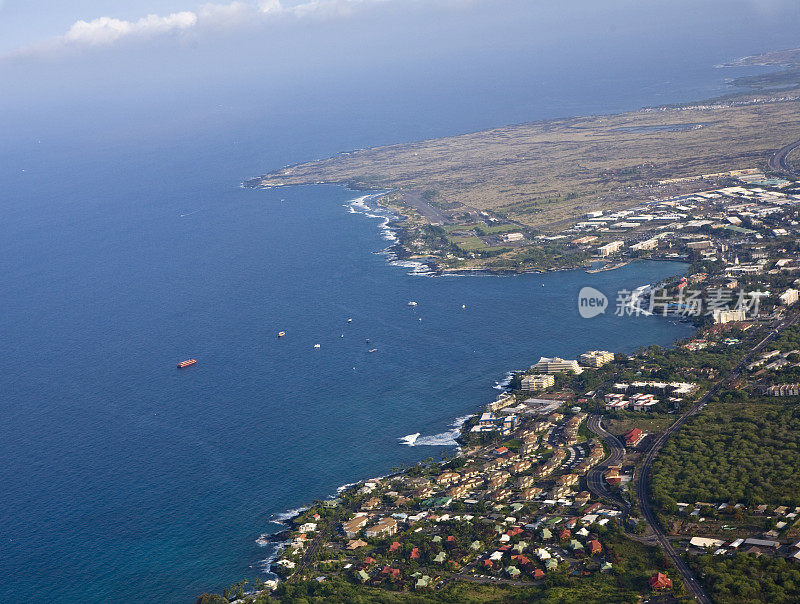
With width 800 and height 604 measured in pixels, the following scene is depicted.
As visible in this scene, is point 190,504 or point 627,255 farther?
point 627,255

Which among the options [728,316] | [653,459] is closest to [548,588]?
[653,459]

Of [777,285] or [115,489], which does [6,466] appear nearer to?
[115,489]

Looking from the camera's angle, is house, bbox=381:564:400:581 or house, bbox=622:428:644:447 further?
house, bbox=622:428:644:447

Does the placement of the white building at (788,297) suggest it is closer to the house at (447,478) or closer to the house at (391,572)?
the house at (447,478)

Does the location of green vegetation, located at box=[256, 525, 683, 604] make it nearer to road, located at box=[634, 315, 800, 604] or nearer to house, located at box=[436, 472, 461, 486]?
road, located at box=[634, 315, 800, 604]

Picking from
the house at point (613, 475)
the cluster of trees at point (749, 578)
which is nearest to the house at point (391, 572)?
the house at point (613, 475)

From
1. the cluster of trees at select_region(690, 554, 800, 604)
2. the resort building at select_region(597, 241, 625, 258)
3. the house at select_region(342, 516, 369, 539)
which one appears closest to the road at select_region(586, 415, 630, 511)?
the cluster of trees at select_region(690, 554, 800, 604)

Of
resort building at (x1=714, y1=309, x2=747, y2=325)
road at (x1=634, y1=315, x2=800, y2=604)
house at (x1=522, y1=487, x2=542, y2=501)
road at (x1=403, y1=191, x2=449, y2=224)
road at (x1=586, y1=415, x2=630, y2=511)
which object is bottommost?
house at (x1=522, y1=487, x2=542, y2=501)

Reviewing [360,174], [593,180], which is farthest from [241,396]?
[360,174]
